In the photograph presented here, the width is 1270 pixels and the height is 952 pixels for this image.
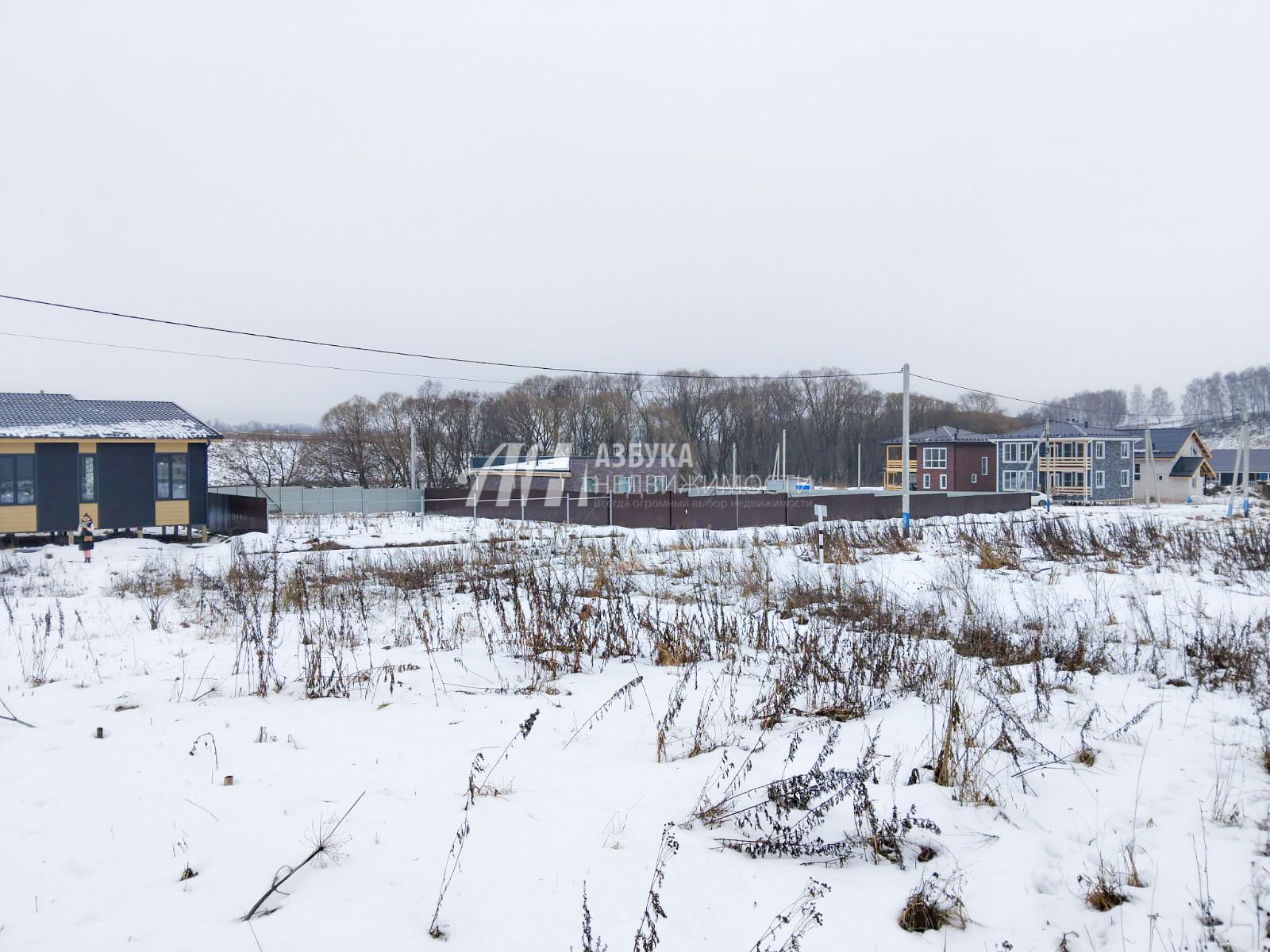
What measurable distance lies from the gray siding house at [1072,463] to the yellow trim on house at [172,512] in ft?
173

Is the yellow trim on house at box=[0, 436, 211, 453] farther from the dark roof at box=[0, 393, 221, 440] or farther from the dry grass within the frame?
the dry grass

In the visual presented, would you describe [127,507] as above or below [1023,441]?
below

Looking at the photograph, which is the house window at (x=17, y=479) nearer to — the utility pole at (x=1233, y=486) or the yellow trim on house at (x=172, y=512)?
the yellow trim on house at (x=172, y=512)

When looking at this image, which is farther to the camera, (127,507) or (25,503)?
(127,507)

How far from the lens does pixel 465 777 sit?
3.94 meters

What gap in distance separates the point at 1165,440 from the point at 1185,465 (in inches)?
95.4

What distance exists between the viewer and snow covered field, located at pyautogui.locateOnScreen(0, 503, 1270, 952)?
2785mm

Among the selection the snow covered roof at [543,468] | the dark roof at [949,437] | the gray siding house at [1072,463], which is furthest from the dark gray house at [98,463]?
the gray siding house at [1072,463]

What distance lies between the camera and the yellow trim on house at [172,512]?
909 inches

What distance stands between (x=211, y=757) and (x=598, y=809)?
231 centimetres

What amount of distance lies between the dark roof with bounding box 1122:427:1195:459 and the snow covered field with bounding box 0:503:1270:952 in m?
61.5

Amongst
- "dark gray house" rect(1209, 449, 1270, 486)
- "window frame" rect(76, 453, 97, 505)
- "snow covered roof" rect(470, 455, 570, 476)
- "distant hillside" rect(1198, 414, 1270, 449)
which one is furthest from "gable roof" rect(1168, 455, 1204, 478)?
"window frame" rect(76, 453, 97, 505)

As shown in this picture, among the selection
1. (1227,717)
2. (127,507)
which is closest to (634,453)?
(127,507)

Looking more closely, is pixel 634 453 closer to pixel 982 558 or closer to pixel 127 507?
pixel 127 507
